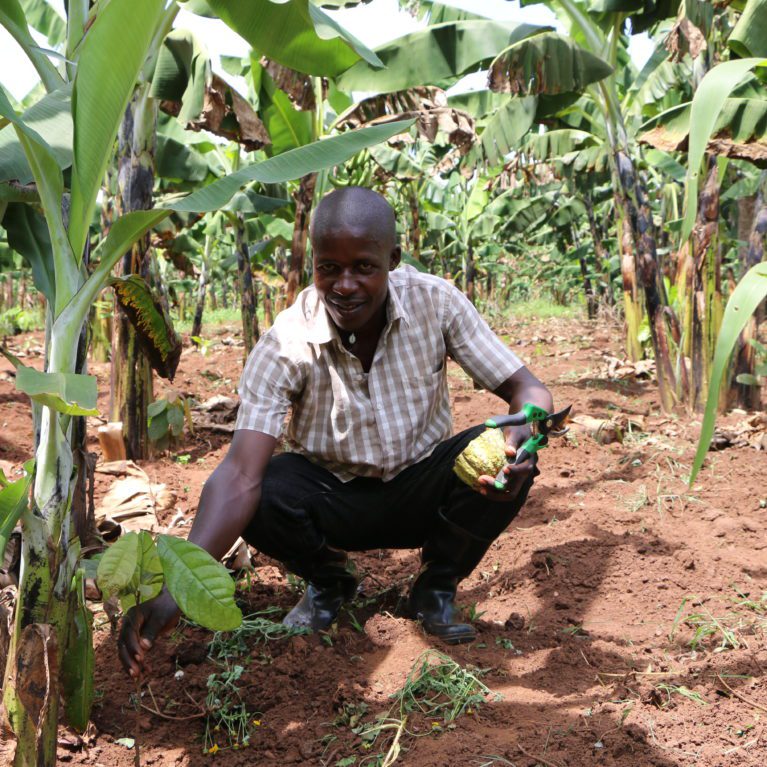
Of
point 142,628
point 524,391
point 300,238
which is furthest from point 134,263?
point 142,628

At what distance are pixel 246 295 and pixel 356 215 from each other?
5273 millimetres

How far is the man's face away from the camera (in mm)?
2174

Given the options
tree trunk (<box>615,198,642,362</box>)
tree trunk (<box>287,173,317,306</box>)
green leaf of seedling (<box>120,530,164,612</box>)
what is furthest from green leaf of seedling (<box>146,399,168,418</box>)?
tree trunk (<box>615,198,642,362</box>)

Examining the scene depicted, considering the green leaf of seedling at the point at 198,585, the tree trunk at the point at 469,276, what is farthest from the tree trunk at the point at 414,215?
the green leaf of seedling at the point at 198,585

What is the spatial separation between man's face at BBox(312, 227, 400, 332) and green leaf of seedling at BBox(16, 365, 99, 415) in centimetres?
106

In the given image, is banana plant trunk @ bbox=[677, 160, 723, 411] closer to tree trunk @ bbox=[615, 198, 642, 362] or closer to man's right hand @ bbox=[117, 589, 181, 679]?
tree trunk @ bbox=[615, 198, 642, 362]

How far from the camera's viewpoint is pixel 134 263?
4012mm

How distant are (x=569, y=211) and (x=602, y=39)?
7.42 metres

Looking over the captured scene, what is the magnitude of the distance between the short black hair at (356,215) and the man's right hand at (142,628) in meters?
1.05

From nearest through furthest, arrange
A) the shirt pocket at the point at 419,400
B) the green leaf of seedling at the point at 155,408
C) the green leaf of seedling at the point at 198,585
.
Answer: the green leaf of seedling at the point at 198,585, the shirt pocket at the point at 419,400, the green leaf of seedling at the point at 155,408

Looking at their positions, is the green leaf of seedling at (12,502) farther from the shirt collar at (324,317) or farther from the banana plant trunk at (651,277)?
the banana plant trunk at (651,277)

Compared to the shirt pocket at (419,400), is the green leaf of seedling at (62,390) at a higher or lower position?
higher

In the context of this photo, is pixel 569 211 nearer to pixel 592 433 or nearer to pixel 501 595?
pixel 592 433

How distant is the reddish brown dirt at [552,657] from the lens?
5.77 ft
